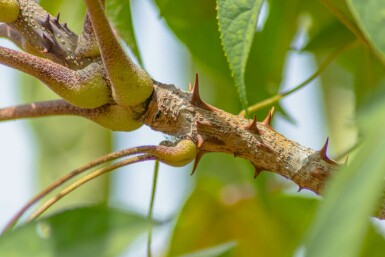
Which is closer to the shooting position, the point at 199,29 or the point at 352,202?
the point at 352,202

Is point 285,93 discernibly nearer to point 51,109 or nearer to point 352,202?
point 51,109

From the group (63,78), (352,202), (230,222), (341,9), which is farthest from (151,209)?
(230,222)

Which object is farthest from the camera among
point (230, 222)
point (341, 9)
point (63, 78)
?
point (230, 222)

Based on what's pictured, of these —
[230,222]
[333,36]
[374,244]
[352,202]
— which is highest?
[352,202]

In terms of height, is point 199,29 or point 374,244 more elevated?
point 199,29

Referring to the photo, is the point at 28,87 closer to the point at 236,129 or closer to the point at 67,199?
the point at 67,199

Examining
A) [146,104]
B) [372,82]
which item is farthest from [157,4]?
[372,82]

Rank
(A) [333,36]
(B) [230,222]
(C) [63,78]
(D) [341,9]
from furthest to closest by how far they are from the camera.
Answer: (B) [230,222] → (A) [333,36] → (D) [341,9] → (C) [63,78]

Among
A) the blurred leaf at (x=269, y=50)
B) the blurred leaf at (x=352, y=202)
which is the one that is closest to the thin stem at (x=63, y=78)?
the blurred leaf at (x=352, y=202)
